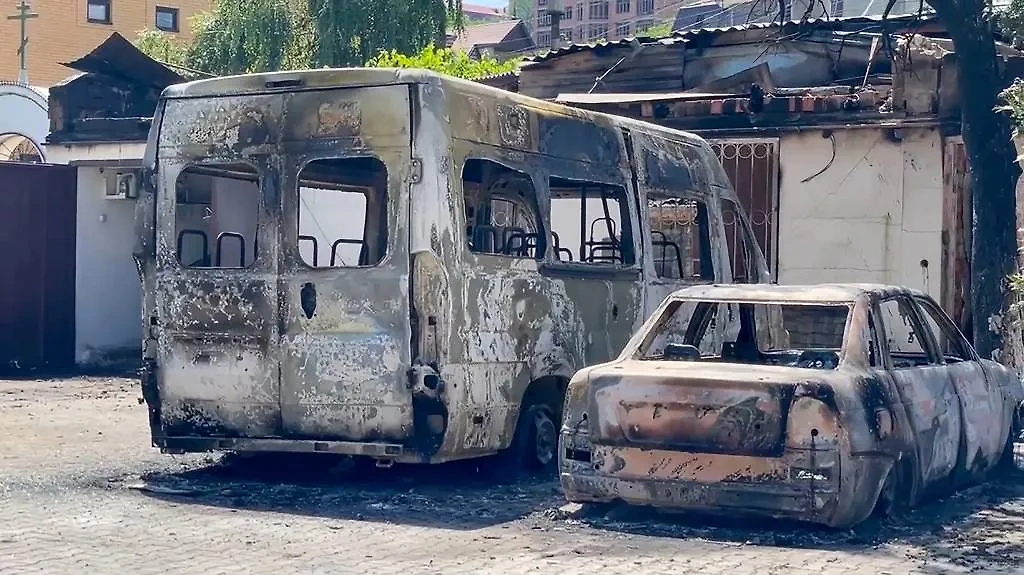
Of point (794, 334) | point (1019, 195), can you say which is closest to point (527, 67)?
point (794, 334)

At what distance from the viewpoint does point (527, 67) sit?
66.8 feet

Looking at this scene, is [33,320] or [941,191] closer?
[941,191]

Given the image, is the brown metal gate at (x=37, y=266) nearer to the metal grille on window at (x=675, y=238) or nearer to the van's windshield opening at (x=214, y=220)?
the van's windshield opening at (x=214, y=220)

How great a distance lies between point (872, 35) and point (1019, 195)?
4093mm

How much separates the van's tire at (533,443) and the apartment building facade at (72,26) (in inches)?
1800

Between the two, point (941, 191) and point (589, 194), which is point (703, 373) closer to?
point (589, 194)

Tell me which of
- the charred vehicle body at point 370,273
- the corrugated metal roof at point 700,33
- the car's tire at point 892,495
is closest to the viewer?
the car's tire at point 892,495

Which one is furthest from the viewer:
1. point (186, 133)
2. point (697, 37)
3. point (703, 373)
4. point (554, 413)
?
point (697, 37)

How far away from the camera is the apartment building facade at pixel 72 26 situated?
54750 millimetres

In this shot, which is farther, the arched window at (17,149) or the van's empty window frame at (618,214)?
the arched window at (17,149)

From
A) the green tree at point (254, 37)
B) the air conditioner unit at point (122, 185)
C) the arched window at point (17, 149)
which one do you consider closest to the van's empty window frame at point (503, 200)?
the air conditioner unit at point (122, 185)

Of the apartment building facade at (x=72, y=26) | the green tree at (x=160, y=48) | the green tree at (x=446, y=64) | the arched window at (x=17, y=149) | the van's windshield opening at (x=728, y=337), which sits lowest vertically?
the van's windshield opening at (x=728, y=337)

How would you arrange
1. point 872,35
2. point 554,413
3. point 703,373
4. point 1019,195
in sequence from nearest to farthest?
1. point 703,373
2. point 554,413
3. point 1019,195
4. point 872,35

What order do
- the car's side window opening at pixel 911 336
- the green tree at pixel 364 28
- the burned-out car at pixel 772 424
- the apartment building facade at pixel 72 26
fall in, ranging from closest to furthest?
the burned-out car at pixel 772 424 < the car's side window opening at pixel 911 336 < the green tree at pixel 364 28 < the apartment building facade at pixel 72 26
